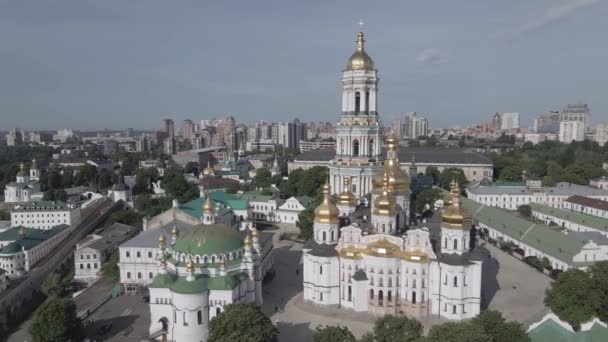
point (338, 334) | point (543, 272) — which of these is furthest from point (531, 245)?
point (338, 334)

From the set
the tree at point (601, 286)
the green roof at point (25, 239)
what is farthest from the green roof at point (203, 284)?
the green roof at point (25, 239)

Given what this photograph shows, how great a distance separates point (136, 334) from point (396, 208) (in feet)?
45.2

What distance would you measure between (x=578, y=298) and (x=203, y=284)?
16198 millimetres

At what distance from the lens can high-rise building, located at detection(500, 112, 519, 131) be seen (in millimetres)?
175500

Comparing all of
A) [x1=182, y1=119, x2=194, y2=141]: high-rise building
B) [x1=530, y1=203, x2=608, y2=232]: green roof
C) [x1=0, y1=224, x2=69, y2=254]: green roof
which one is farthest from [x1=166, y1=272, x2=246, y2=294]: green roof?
[x1=182, y1=119, x2=194, y2=141]: high-rise building

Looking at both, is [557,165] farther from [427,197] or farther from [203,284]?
[203,284]

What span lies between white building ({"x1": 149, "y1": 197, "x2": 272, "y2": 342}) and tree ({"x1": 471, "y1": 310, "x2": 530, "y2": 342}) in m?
10.5

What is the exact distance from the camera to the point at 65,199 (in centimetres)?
4966

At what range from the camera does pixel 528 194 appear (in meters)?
47.8

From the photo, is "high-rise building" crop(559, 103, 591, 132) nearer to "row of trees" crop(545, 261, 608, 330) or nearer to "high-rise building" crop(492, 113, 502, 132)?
"high-rise building" crop(492, 113, 502, 132)

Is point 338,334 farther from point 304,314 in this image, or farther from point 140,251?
point 140,251

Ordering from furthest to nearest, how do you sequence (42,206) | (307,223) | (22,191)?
(22,191)
(42,206)
(307,223)

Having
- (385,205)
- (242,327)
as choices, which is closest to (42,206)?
(242,327)

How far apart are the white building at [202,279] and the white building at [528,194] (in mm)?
32605
